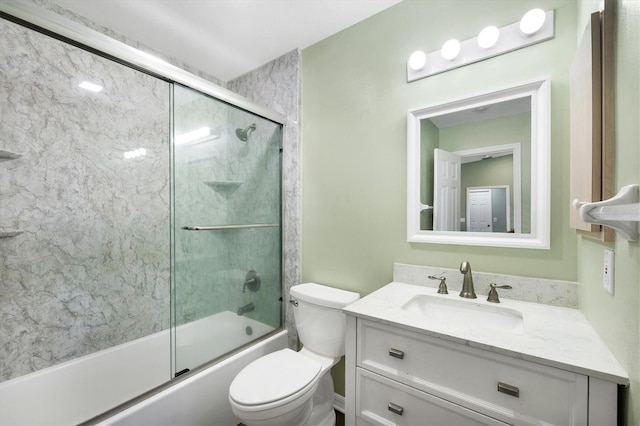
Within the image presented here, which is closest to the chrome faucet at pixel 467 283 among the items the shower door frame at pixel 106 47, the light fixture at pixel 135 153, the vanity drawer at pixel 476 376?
the vanity drawer at pixel 476 376

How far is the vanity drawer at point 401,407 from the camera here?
0.92 metres

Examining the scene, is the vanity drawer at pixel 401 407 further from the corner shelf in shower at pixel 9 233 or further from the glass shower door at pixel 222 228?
the corner shelf in shower at pixel 9 233

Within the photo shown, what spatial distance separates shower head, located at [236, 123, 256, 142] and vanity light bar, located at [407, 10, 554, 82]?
42.0 inches

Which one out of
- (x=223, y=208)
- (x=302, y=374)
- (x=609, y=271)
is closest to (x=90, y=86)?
(x=223, y=208)

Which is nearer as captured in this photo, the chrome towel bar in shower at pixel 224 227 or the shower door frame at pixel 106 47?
the shower door frame at pixel 106 47

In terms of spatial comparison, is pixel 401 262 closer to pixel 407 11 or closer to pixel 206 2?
pixel 407 11

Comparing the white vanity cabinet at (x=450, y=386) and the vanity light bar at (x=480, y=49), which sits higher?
the vanity light bar at (x=480, y=49)

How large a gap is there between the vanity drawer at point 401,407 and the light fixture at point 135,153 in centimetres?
195

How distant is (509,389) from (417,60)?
1565 millimetres

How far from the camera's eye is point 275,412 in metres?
1.16

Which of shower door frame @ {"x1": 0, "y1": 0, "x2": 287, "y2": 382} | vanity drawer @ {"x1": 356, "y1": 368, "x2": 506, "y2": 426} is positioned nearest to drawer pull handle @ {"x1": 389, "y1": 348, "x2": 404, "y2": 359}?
vanity drawer @ {"x1": 356, "y1": 368, "x2": 506, "y2": 426}

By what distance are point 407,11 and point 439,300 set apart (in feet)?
5.42

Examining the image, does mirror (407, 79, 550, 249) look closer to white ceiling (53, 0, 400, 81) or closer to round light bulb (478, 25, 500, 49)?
round light bulb (478, 25, 500, 49)

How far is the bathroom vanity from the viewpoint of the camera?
76 cm
